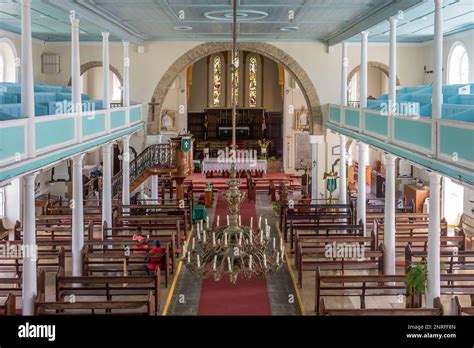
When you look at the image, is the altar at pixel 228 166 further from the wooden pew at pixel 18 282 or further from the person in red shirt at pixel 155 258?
the wooden pew at pixel 18 282

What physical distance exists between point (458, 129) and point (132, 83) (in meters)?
19.7

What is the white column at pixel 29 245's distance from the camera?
1322 cm

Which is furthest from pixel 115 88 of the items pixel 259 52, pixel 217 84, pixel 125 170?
pixel 125 170

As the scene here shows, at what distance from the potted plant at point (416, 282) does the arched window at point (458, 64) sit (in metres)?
12.5

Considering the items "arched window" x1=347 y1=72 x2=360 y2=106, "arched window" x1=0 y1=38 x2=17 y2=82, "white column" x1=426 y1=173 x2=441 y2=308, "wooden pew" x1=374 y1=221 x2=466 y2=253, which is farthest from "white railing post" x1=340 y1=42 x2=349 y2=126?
"arched window" x1=0 y1=38 x2=17 y2=82

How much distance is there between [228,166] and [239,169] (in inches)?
26.5

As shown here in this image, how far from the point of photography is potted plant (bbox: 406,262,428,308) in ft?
46.9

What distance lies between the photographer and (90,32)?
26.0 metres

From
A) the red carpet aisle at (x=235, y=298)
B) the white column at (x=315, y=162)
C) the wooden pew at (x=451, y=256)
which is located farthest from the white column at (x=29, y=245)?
the white column at (x=315, y=162)

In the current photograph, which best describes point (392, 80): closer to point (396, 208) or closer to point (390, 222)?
point (390, 222)

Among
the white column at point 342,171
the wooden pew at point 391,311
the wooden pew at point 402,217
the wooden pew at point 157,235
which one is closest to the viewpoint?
the wooden pew at point 391,311

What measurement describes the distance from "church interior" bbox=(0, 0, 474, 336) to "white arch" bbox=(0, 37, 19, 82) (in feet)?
0.19
